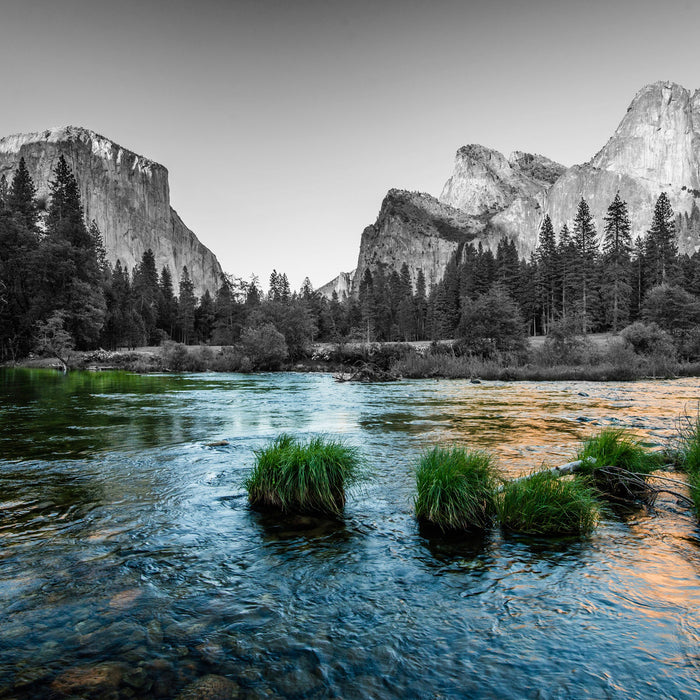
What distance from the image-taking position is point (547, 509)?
5.40 metres

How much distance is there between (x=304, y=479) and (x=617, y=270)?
7602 centimetres

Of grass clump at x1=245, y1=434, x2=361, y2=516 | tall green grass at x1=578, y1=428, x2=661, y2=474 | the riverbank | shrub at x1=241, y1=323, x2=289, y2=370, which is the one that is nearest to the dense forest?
shrub at x1=241, y1=323, x2=289, y2=370

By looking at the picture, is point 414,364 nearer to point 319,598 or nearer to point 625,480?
point 625,480

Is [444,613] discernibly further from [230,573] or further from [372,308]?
[372,308]

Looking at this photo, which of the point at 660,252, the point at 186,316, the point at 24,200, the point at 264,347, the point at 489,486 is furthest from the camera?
the point at 186,316

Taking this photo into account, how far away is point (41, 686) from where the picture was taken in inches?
113

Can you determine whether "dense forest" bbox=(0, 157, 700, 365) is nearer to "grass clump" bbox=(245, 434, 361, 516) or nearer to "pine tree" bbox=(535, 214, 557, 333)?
"pine tree" bbox=(535, 214, 557, 333)

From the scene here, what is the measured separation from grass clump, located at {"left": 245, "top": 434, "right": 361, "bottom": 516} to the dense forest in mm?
38102

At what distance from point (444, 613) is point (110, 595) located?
2980 millimetres

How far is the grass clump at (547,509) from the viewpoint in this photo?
5.34 m

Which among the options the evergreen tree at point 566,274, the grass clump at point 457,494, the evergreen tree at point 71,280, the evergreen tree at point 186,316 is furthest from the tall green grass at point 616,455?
the evergreen tree at point 186,316

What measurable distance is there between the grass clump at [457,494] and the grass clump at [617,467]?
73.2 inches

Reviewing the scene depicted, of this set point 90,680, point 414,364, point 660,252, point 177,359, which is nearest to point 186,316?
point 177,359

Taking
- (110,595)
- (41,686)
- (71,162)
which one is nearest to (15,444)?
(110,595)
